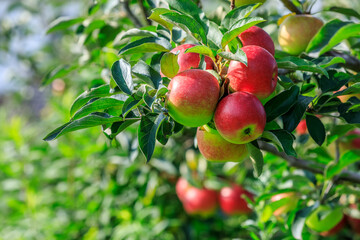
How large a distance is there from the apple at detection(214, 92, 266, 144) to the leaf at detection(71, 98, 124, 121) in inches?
7.7

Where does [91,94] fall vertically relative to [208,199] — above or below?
above

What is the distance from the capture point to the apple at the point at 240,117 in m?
0.61

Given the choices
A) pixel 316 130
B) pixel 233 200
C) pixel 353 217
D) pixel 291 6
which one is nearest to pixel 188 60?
pixel 316 130

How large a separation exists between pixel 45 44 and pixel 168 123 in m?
3.93

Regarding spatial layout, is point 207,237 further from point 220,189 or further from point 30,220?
point 30,220

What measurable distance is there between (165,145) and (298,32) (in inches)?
22.5

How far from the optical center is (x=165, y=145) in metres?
1.28

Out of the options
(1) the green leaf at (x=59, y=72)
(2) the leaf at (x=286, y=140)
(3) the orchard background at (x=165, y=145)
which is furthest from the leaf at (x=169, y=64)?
(1) the green leaf at (x=59, y=72)

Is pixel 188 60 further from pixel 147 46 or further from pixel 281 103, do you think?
pixel 281 103

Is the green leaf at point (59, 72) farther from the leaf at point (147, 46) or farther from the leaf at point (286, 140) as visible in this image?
the leaf at point (286, 140)

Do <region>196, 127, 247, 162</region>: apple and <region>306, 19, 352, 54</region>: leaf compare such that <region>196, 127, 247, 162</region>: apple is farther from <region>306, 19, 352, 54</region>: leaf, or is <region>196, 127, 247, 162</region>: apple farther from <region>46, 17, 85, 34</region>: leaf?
<region>46, 17, 85, 34</region>: leaf

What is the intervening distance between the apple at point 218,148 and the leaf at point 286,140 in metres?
0.10

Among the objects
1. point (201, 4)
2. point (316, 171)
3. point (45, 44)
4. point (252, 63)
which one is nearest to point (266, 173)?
point (316, 171)

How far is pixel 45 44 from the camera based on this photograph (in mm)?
4266
